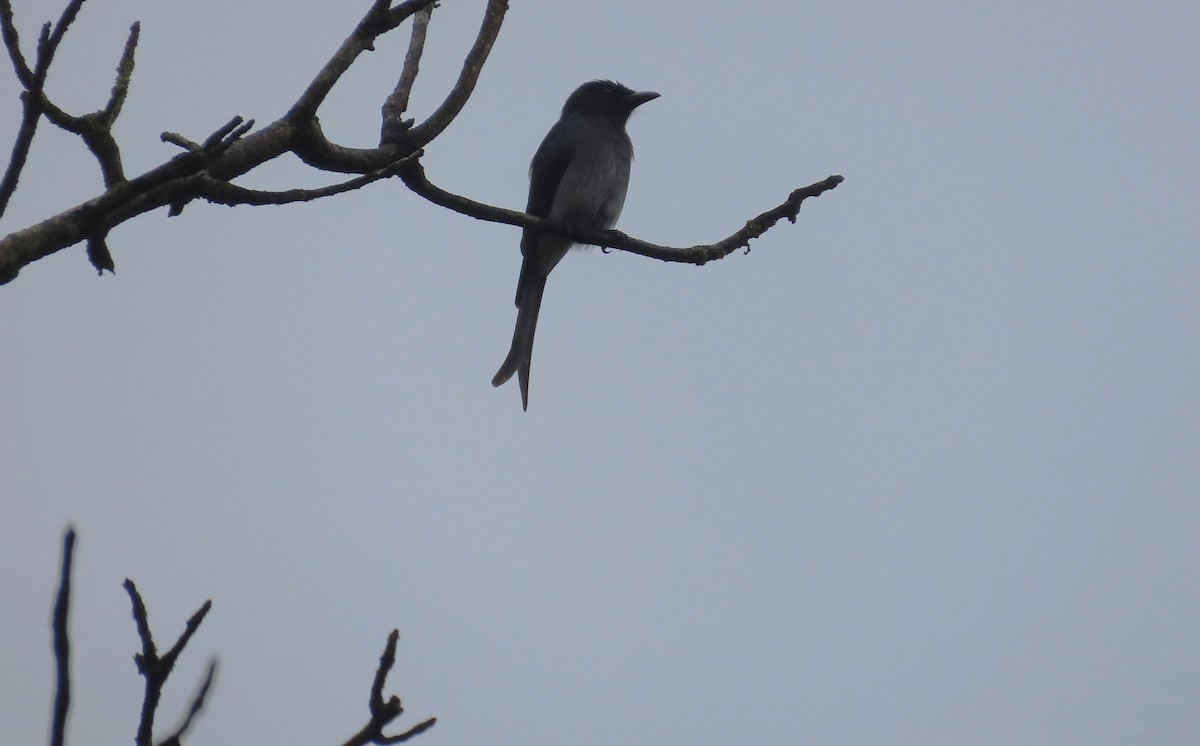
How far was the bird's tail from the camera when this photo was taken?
6.98 metres

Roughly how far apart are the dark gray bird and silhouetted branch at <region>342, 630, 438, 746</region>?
527 cm

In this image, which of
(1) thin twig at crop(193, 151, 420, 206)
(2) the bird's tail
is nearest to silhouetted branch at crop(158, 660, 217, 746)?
(1) thin twig at crop(193, 151, 420, 206)

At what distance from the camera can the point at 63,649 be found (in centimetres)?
124

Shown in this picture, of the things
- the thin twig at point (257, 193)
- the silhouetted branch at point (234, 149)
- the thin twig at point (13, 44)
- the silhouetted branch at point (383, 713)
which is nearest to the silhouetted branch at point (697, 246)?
the silhouetted branch at point (234, 149)

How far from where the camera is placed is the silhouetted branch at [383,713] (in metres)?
1.53

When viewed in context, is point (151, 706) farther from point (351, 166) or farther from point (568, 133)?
point (568, 133)

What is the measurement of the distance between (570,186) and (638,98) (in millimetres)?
1230

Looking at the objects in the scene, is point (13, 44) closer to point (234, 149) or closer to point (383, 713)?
point (234, 149)

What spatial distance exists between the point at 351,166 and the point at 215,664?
63.2 inches

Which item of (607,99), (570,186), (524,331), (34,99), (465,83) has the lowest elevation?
(34,99)

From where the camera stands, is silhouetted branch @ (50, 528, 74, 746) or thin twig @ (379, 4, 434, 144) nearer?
silhouetted branch @ (50, 528, 74, 746)

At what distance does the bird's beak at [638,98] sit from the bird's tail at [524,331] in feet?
4.97

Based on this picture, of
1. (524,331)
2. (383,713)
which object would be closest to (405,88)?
(383,713)

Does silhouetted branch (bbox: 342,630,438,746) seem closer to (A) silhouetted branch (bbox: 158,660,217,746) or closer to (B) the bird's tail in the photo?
(A) silhouetted branch (bbox: 158,660,217,746)
